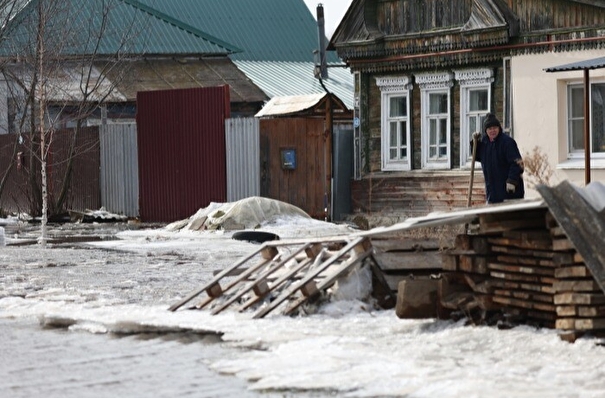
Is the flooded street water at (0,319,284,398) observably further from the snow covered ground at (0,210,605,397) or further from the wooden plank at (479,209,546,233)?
the wooden plank at (479,209,546,233)

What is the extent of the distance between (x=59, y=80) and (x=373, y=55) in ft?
30.6

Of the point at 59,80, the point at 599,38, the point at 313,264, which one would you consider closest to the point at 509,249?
the point at 313,264

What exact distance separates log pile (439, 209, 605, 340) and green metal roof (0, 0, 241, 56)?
21770 millimetres

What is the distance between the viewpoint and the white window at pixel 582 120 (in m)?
22.9

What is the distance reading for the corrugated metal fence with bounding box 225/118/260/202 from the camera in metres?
27.1

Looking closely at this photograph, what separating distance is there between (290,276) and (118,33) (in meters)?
25.6

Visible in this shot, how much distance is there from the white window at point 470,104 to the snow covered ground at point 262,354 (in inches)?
454

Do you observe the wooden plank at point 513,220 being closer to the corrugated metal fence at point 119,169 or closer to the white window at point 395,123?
the white window at point 395,123

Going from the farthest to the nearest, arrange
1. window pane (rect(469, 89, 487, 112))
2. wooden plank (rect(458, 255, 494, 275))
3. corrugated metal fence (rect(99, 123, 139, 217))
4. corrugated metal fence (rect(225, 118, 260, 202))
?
corrugated metal fence (rect(99, 123, 139, 217)) < corrugated metal fence (rect(225, 118, 260, 202)) < window pane (rect(469, 89, 487, 112)) < wooden plank (rect(458, 255, 494, 275))

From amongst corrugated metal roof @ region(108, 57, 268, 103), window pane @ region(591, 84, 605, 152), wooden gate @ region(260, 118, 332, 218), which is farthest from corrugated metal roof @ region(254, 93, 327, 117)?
corrugated metal roof @ region(108, 57, 268, 103)

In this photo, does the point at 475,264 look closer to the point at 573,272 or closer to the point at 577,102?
the point at 573,272

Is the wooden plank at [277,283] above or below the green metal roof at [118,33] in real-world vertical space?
below

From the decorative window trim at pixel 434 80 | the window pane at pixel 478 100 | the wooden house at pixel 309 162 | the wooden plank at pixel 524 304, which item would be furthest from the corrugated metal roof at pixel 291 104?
the wooden plank at pixel 524 304

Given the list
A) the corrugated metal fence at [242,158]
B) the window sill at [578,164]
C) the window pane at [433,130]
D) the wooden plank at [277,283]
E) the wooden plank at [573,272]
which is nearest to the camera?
the wooden plank at [573,272]
